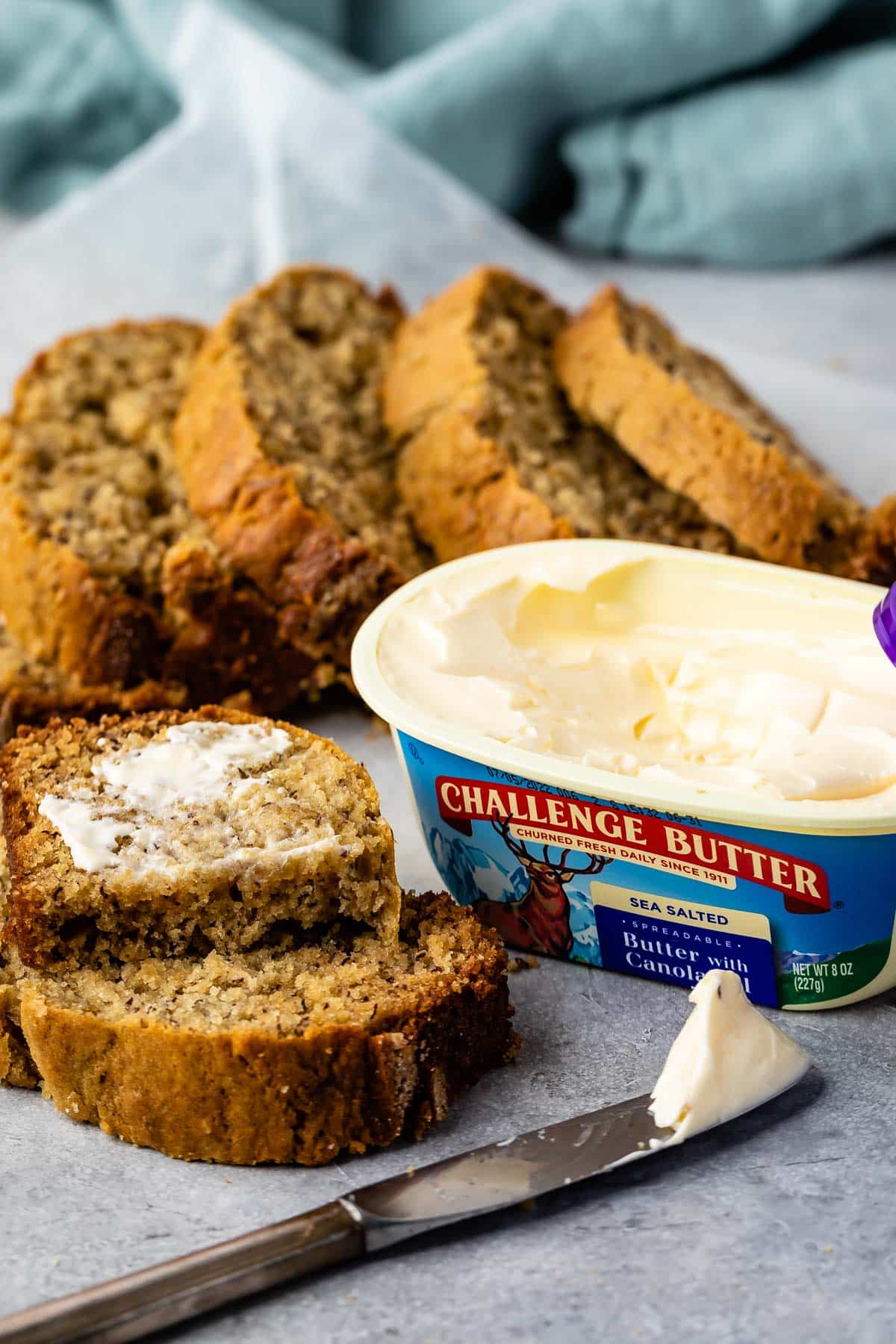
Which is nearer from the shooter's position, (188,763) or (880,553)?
(188,763)

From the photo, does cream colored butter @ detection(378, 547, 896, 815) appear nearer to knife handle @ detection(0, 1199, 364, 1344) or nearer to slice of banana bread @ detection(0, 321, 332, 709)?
slice of banana bread @ detection(0, 321, 332, 709)

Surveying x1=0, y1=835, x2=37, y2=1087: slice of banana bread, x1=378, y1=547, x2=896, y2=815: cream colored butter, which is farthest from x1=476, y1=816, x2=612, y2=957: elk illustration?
x1=0, y1=835, x2=37, y2=1087: slice of banana bread

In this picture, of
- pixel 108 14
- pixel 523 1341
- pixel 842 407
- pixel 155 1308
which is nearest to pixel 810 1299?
pixel 523 1341

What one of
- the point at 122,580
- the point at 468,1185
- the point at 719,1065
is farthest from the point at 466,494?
the point at 468,1185

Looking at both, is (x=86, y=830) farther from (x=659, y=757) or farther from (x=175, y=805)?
(x=659, y=757)

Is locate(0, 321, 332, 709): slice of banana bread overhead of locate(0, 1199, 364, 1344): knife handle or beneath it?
overhead
